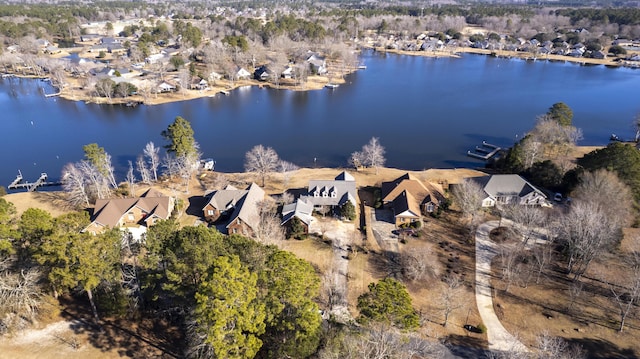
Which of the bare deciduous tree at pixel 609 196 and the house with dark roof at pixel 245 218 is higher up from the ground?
the bare deciduous tree at pixel 609 196

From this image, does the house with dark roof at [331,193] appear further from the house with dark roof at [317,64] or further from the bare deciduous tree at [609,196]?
the house with dark roof at [317,64]

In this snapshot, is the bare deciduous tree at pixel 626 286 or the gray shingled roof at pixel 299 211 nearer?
the bare deciduous tree at pixel 626 286

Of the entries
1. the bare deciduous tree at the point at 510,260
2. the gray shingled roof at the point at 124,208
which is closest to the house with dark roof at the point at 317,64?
the gray shingled roof at the point at 124,208

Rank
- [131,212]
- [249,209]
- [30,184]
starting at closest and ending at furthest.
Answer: [249,209], [131,212], [30,184]

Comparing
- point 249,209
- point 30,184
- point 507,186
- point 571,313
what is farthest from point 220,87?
point 571,313

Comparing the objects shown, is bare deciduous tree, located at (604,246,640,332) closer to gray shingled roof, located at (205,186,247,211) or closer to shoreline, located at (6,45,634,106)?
gray shingled roof, located at (205,186,247,211)

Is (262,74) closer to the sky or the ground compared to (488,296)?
closer to the sky

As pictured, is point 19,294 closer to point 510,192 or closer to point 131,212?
point 131,212

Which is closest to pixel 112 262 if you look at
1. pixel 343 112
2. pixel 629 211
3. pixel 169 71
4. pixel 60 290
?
pixel 60 290
